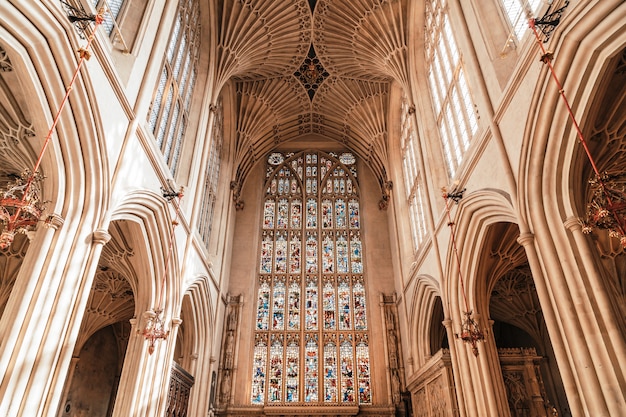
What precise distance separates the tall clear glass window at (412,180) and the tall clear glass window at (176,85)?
679 cm

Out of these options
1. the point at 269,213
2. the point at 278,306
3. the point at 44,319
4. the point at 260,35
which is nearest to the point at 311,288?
the point at 278,306

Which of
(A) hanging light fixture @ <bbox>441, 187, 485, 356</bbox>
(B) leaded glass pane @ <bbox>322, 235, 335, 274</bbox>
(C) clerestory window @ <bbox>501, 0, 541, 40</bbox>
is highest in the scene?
(B) leaded glass pane @ <bbox>322, 235, 335, 274</bbox>

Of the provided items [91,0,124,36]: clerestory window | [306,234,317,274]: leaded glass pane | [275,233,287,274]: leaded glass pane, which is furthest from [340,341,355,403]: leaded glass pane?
[91,0,124,36]: clerestory window

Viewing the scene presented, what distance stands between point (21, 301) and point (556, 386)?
49.4ft

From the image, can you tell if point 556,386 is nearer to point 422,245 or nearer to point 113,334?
point 422,245

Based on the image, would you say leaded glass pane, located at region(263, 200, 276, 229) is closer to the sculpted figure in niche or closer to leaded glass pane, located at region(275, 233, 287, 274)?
leaded glass pane, located at region(275, 233, 287, 274)

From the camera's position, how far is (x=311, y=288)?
57.2ft

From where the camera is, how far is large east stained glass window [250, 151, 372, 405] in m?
15.5

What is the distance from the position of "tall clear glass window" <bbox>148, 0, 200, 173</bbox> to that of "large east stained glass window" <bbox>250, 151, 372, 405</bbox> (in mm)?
7538

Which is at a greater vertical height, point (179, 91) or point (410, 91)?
point (410, 91)

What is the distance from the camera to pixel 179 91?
11789 millimetres

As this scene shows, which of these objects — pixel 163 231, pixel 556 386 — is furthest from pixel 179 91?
pixel 556 386

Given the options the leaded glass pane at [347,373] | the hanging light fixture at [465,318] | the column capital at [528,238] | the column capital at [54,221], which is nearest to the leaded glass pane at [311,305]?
the leaded glass pane at [347,373]

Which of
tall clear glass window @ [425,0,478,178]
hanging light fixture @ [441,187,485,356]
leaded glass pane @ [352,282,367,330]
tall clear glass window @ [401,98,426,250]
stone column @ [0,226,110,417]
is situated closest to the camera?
stone column @ [0,226,110,417]
